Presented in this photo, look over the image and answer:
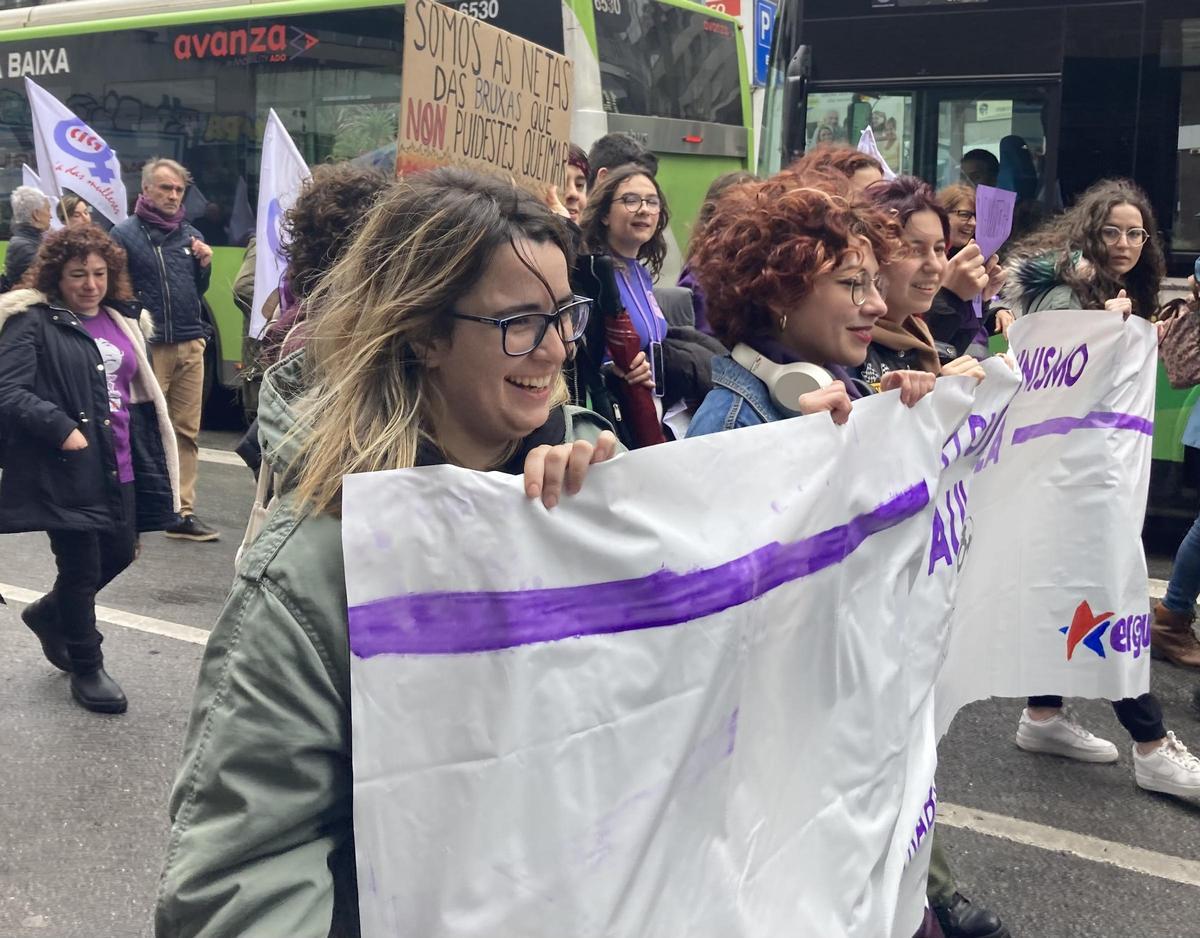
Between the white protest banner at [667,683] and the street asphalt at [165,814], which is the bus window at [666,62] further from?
the white protest banner at [667,683]

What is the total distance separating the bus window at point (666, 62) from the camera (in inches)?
379

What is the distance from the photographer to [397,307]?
162cm

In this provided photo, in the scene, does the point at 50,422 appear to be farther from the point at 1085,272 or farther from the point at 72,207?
the point at 72,207

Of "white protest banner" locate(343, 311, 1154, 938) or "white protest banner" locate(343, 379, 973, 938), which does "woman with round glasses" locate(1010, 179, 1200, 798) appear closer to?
"white protest banner" locate(343, 311, 1154, 938)

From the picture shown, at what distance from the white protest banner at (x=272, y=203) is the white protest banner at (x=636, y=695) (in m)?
3.67

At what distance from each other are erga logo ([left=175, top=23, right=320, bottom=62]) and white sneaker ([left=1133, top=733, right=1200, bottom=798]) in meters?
8.37

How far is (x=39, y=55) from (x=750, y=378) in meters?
11.1

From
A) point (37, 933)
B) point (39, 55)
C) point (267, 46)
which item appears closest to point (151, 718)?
point (37, 933)

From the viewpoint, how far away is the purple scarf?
7.66 m

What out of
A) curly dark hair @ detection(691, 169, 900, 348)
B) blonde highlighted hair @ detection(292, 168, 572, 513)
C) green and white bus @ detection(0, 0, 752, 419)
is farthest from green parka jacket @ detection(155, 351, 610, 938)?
green and white bus @ detection(0, 0, 752, 419)

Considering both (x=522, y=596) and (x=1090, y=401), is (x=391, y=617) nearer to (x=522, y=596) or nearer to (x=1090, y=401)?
(x=522, y=596)

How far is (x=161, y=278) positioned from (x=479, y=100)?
4.45 metres

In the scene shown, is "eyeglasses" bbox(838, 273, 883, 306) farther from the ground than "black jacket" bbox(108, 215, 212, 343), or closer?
closer

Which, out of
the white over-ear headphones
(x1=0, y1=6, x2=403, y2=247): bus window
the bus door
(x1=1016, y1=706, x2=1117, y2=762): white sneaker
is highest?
(x1=0, y1=6, x2=403, y2=247): bus window
